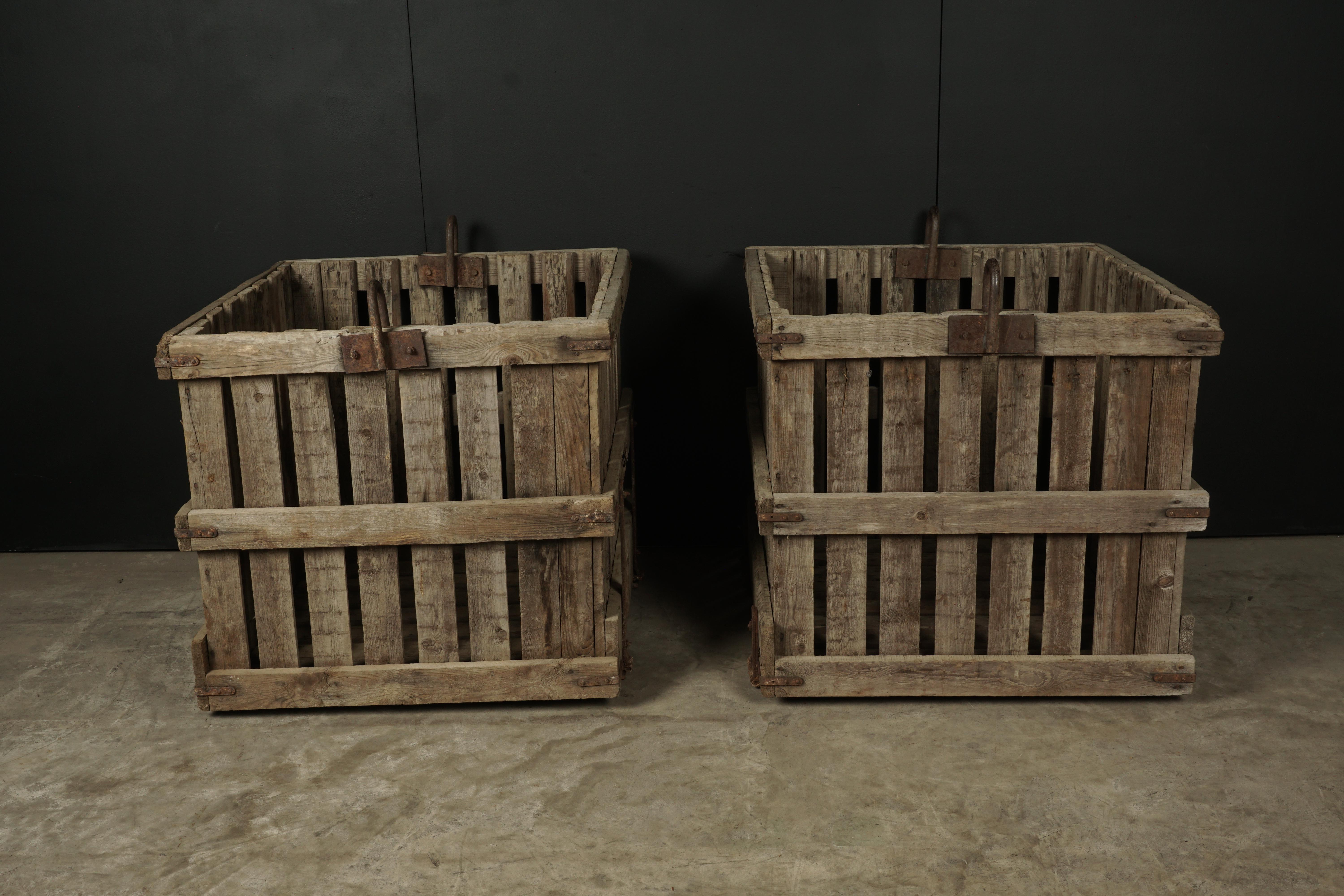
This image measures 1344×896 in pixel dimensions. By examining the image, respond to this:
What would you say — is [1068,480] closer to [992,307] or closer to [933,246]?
[992,307]

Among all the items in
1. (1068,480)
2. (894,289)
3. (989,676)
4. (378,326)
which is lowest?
(989,676)

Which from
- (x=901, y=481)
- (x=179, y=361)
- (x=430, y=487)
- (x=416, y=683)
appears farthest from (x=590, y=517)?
(x=179, y=361)

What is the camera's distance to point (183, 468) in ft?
18.2

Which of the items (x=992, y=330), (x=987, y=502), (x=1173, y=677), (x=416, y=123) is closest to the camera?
(x=992, y=330)

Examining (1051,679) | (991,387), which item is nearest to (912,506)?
(1051,679)

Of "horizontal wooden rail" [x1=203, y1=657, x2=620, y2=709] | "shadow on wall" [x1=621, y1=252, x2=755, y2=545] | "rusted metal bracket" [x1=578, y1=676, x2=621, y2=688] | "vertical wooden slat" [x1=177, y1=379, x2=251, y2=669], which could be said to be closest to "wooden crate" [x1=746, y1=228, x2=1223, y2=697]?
"rusted metal bracket" [x1=578, y1=676, x2=621, y2=688]

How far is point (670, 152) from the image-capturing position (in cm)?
513

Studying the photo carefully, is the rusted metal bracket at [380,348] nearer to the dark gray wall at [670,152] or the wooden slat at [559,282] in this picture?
the wooden slat at [559,282]

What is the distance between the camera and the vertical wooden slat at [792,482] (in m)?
3.81

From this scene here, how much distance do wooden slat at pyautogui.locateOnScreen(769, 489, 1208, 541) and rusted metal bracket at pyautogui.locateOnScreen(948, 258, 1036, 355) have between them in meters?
0.46

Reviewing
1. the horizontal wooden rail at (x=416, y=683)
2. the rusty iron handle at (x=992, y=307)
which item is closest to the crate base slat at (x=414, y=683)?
the horizontal wooden rail at (x=416, y=683)

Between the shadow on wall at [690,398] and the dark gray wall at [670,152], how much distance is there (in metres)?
0.02

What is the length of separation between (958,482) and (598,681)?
1308 millimetres

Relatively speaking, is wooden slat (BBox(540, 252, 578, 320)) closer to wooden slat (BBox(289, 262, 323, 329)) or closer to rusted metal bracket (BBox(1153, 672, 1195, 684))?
wooden slat (BBox(289, 262, 323, 329))
